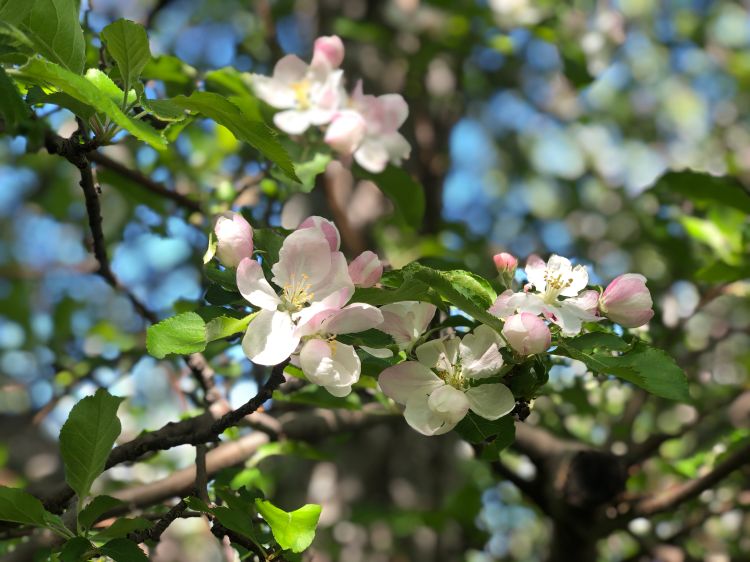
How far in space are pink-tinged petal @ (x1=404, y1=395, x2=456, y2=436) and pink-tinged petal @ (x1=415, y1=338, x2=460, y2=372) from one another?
0.04m

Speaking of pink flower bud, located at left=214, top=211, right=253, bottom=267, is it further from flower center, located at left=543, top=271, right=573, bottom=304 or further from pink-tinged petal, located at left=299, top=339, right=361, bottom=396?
flower center, located at left=543, top=271, right=573, bottom=304

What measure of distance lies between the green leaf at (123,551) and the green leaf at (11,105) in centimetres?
48

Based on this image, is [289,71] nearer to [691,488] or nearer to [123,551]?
[123,551]

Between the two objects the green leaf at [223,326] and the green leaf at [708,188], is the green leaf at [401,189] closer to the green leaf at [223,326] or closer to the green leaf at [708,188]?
the green leaf at [708,188]

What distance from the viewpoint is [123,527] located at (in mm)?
1134

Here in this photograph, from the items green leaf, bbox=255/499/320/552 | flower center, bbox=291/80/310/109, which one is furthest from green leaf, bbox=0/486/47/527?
flower center, bbox=291/80/310/109

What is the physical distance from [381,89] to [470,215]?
1705mm

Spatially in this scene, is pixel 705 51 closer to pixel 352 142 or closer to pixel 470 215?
pixel 470 215

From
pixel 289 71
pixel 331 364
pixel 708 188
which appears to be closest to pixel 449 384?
pixel 331 364

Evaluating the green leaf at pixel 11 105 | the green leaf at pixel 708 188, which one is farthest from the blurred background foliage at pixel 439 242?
the green leaf at pixel 11 105

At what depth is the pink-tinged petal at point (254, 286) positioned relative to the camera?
0.92 metres

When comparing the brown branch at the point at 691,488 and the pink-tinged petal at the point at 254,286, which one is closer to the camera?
the pink-tinged petal at the point at 254,286

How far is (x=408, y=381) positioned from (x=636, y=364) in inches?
10.3

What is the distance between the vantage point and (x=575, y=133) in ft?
16.6
